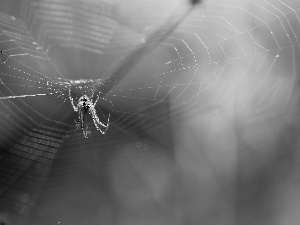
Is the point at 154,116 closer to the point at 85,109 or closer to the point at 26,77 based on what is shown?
the point at 85,109

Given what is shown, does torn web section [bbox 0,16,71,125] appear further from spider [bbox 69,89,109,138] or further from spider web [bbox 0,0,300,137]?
spider [bbox 69,89,109,138]

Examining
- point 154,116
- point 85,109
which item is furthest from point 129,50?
point 154,116

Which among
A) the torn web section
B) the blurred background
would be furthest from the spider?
the torn web section

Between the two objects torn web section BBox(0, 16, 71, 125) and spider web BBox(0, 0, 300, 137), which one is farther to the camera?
torn web section BBox(0, 16, 71, 125)

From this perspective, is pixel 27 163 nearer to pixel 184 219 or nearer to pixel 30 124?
pixel 30 124

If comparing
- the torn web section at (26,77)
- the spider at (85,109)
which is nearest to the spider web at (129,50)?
the torn web section at (26,77)

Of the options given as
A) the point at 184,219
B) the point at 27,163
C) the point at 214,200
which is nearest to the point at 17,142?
the point at 27,163
